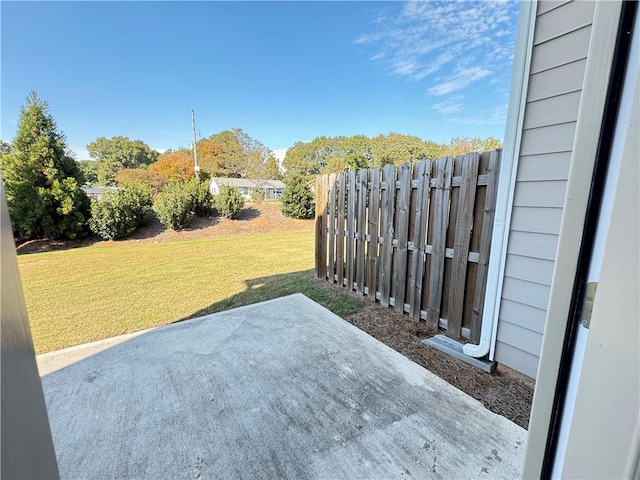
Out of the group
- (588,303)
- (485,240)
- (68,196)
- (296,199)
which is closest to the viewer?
(588,303)

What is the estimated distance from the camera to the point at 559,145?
1812 mm

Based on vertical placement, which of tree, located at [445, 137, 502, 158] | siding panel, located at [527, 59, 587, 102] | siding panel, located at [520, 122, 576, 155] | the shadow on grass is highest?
tree, located at [445, 137, 502, 158]

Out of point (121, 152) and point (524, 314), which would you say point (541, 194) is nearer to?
point (524, 314)

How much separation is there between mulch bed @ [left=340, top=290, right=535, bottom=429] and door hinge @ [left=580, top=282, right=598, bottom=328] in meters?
1.68

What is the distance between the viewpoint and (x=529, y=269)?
2021 mm

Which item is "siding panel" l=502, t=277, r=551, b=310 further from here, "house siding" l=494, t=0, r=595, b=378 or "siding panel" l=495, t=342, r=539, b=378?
"siding panel" l=495, t=342, r=539, b=378

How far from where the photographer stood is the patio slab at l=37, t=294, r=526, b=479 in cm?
141

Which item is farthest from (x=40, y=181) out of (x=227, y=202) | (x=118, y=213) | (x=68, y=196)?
(x=227, y=202)

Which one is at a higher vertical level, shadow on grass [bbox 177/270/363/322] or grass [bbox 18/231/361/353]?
shadow on grass [bbox 177/270/363/322]

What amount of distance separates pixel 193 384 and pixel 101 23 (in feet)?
29.5

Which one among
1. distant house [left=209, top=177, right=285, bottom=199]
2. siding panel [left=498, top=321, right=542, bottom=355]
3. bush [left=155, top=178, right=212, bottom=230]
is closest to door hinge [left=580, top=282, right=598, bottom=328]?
siding panel [left=498, top=321, right=542, bottom=355]

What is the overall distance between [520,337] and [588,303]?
6.65 ft

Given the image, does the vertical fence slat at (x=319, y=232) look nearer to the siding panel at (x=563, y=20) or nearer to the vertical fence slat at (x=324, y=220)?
the vertical fence slat at (x=324, y=220)

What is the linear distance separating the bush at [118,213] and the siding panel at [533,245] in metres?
10.5
